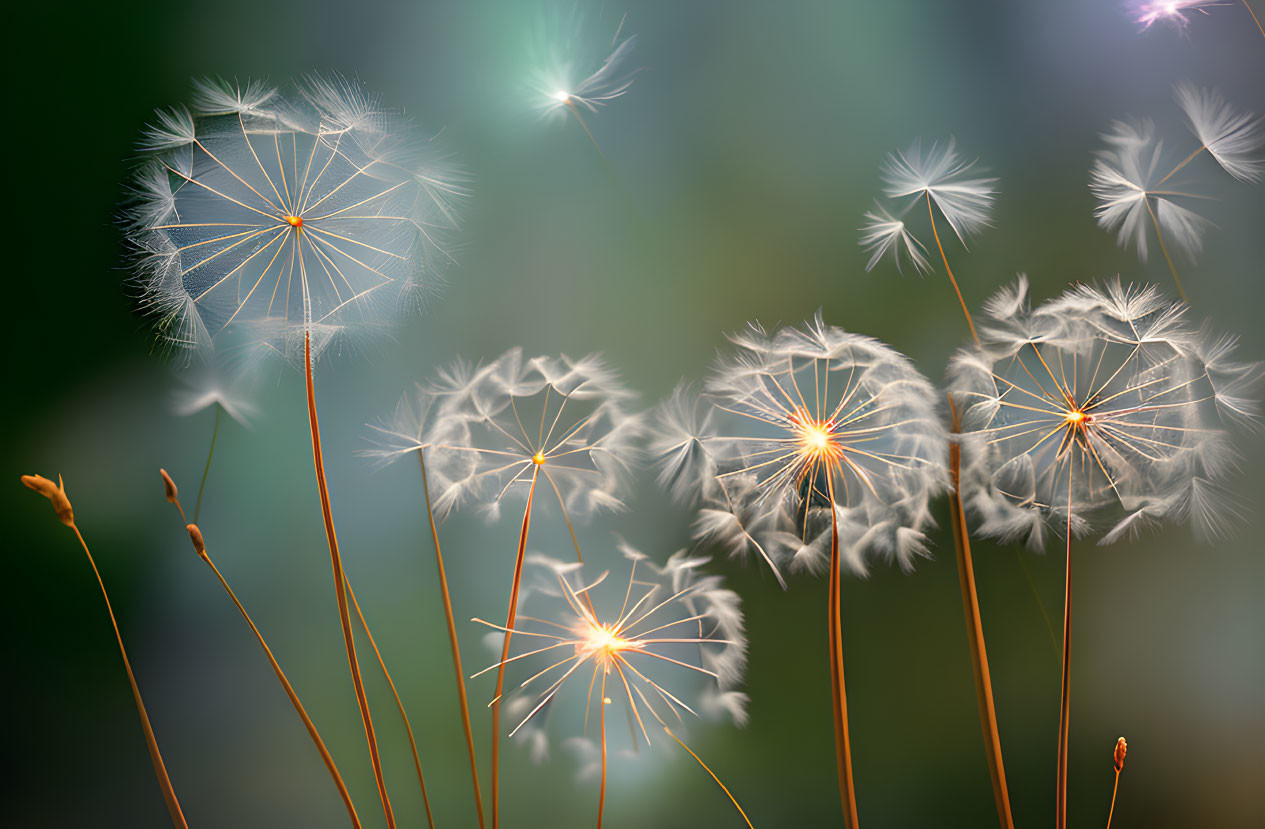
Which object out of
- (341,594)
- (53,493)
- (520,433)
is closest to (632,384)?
(520,433)

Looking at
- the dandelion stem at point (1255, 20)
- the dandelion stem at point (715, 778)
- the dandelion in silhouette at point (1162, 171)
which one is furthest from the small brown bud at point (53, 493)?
the dandelion stem at point (1255, 20)

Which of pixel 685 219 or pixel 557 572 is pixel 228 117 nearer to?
pixel 685 219

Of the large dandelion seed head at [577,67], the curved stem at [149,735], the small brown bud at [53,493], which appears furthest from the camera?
the large dandelion seed head at [577,67]

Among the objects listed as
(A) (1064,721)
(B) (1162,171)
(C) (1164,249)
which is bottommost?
(A) (1064,721)

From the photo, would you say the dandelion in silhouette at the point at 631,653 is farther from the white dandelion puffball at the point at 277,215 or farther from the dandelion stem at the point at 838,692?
the white dandelion puffball at the point at 277,215

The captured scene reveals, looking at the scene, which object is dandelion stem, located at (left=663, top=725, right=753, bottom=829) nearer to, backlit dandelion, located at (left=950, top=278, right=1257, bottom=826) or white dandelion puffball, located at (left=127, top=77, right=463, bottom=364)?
backlit dandelion, located at (left=950, top=278, right=1257, bottom=826)

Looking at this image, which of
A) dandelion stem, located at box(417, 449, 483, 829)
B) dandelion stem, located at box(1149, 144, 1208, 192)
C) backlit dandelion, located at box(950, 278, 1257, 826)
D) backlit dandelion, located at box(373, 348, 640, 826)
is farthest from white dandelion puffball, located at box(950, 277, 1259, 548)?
dandelion stem, located at box(417, 449, 483, 829)

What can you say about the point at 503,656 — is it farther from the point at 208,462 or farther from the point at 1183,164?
the point at 1183,164
